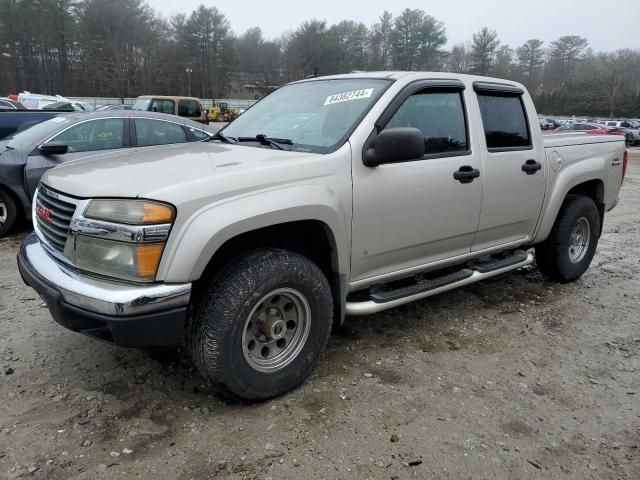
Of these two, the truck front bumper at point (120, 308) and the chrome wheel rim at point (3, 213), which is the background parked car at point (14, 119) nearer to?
the chrome wheel rim at point (3, 213)

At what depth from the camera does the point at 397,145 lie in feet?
9.68

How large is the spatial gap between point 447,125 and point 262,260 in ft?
5.99

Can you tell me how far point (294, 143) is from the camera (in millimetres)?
3322

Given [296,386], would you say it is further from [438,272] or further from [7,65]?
[7,65]

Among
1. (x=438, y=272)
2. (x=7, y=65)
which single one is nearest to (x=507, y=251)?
(x=438, y=272)

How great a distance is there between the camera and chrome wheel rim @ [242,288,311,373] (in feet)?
9.36

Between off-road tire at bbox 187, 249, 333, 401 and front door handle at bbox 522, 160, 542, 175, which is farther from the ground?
front door handle at bbox 522, 160, 542, 175

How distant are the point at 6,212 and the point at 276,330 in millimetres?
5277

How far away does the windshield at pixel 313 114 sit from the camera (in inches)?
128

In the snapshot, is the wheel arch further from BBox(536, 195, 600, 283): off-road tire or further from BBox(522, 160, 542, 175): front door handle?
BBox(522, 160, 542, 175): front door handle

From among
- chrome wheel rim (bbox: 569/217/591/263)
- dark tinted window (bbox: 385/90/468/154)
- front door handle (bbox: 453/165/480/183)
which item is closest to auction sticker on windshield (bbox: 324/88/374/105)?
dark tinted window (bbox: 385/90/468/154)

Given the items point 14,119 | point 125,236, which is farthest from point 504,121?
point 14,119

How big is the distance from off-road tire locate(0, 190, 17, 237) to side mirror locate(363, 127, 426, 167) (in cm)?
548

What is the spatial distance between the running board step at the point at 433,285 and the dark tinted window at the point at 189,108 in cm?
1939
